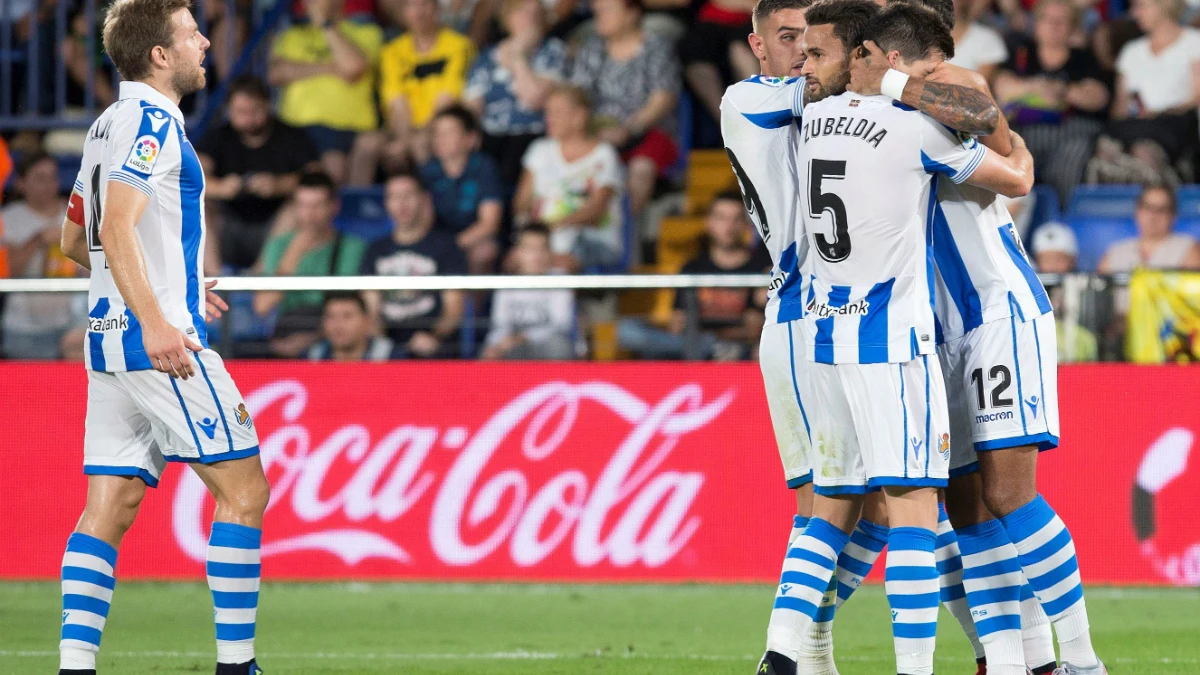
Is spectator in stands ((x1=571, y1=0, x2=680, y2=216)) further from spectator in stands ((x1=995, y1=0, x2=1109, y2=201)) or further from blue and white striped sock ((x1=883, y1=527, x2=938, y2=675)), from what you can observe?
blue and white striped sock ((x1=883, y1=527, x2=938, y2=675))

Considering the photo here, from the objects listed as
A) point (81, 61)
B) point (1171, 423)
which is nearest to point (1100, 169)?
point (1171, 423)

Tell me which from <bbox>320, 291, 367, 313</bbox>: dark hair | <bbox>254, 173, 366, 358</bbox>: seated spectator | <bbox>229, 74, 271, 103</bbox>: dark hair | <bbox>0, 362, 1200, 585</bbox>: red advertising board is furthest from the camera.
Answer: <bbox>229, 74, 271, 103</bbox>: dark hair

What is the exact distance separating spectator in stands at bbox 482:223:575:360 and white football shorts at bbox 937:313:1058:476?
406cm

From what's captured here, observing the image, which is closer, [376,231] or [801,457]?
[801,457]

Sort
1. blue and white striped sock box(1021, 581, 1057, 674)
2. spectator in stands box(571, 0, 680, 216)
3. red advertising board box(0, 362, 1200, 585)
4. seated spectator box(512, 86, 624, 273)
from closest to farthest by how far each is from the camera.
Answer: blue and white striped sock box(1021, 581, 1057, 674) → red advertising board box(0, 362, 1200, 585) → seated spectator box(512, 86, 624, 273) → spectator in stands box(571, 0, 680, 216)

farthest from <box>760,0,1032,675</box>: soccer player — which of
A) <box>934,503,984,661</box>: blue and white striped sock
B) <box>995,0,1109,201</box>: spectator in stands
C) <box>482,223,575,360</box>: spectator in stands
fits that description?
<box>995,0,1109,201</box>: spectator in stands

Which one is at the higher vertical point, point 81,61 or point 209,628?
point 81,61

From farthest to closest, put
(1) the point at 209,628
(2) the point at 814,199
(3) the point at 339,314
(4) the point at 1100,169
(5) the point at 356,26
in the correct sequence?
(5) the point at 356,26
(4) the point at 1100,169
(3) the point at 339,314
(1) the point at 209,628
(2) the point at 814,199

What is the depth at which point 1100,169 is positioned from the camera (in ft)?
36.6

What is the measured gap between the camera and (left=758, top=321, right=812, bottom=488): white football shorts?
542 centimetres

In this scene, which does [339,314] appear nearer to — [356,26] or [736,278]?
[736,278]

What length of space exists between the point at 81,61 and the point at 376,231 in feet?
11.2

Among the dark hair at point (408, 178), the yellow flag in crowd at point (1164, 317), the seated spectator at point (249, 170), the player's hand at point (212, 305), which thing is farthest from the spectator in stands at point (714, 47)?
the player's hand at point (212, 305)

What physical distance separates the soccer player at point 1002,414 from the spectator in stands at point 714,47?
7101 mm
